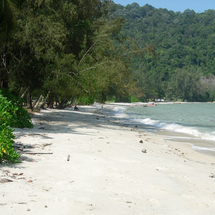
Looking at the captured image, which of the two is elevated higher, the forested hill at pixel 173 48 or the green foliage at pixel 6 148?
the forested hill at pixel 173 48

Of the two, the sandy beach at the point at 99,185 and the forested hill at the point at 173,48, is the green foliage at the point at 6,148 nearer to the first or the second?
the sandy beach at the point at 99,185

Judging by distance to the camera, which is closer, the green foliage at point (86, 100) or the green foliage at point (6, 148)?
the green foliage at point (6, 148)

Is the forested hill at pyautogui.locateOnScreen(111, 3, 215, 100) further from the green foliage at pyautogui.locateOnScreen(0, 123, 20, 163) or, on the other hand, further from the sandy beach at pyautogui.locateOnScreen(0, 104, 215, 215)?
the green foliage at pyautogui.locateOnScreen(0, 123, 20, 163)

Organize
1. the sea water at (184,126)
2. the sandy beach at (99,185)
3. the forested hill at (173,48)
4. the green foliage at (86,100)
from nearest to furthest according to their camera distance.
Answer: the sandy beach at (99,185)
the sea water at (184,126)
the green foliage at (86,100)
the forested hill at (173,48)

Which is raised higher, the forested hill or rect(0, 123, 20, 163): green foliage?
the forested hill

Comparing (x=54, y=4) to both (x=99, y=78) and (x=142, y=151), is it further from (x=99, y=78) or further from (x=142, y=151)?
(x=142, y=151)

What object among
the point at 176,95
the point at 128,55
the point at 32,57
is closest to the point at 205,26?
the point at 176,95

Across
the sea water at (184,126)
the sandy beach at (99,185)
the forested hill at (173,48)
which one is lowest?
the sea water at (184,126)

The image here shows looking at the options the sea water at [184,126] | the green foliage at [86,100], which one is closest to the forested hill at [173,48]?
the green foliage at [86,100]

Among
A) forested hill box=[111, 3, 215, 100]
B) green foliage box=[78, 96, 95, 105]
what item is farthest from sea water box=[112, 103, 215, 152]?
forested hill box=[111, 3, 215, 100]

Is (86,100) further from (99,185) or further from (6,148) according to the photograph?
(99,185)

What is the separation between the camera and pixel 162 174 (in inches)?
256

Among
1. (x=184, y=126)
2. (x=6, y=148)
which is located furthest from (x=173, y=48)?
(x=6, y=148)

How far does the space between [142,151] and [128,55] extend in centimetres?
1842
